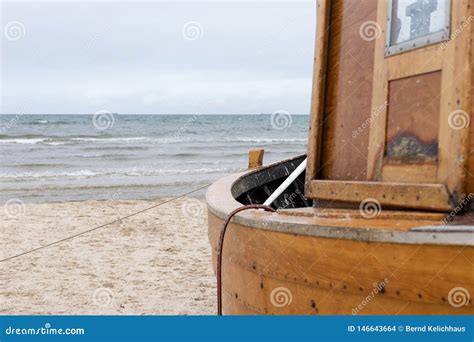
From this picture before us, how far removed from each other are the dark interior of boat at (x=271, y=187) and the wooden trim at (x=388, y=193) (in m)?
1.88

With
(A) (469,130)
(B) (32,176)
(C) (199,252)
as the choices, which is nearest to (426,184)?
(A) (469,130)

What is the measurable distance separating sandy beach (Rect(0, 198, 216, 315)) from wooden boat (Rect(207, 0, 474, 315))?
3075mm

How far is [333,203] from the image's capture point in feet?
12.4

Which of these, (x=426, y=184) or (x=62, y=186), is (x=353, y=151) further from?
(x=62, y=186)

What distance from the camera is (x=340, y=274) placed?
2.93 metres

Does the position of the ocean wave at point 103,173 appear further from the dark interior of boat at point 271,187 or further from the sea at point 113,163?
the dark interior of boat at point 271,187

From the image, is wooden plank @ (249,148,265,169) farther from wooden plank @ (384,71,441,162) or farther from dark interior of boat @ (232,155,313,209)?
wooden plank @ (384,71,441,162)

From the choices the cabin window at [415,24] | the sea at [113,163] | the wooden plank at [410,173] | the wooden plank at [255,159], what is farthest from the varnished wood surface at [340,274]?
the sea at [113,163]

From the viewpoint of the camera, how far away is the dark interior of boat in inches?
235

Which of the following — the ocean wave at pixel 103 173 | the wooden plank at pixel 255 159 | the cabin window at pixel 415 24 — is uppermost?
the cabin window at pixel 415 24

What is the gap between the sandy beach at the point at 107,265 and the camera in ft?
21.9

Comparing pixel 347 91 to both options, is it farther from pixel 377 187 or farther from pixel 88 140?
pixel 88 140

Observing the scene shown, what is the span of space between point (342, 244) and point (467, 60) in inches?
43.0

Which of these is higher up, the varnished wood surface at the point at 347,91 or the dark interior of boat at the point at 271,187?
the varnished wood surface at the point at 347,91
